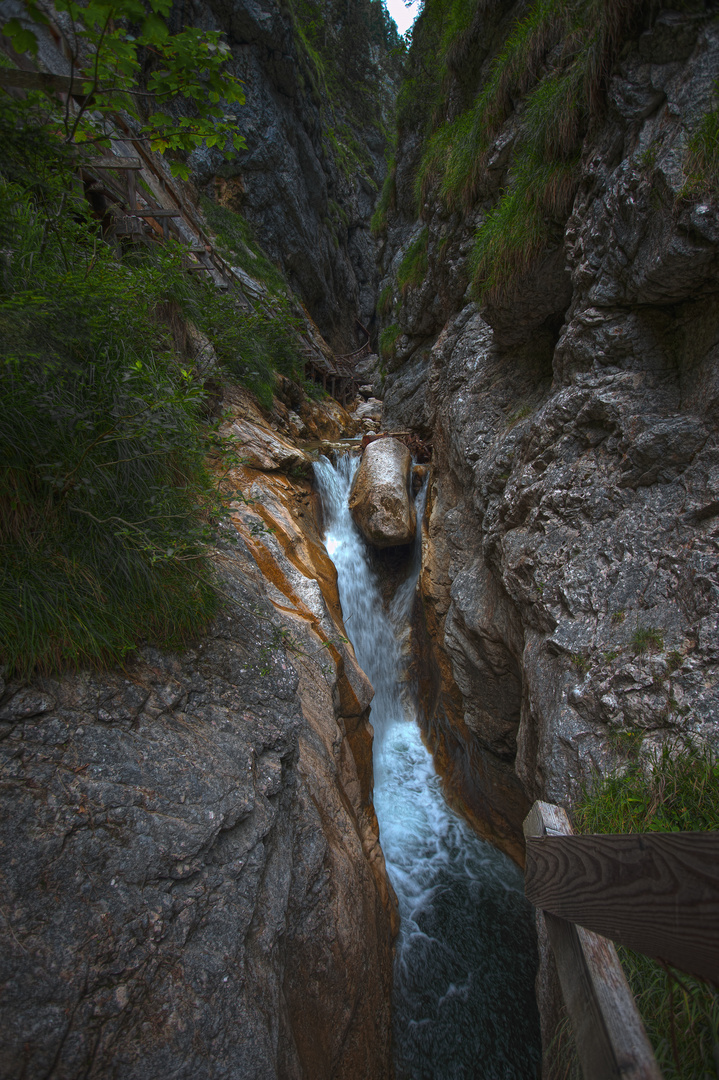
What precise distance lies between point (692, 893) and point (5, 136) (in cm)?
436

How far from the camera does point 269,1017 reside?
2.32 meters

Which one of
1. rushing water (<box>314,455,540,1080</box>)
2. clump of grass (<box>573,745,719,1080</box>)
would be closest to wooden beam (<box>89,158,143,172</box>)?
rushing water (<box>314,455,540,1080</box>)

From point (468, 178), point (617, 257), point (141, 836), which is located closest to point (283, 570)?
point (141, 836)

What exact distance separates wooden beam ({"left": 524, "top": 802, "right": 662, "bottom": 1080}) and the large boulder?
21.9 ft

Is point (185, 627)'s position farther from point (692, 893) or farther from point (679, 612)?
point (679, 612)

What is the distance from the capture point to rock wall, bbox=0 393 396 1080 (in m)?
1.85

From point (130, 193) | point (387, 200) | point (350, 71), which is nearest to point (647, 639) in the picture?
point (130, 193)

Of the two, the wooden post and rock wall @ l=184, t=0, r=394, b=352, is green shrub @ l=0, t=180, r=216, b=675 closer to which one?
the wooden post

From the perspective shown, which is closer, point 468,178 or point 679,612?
point 679,612

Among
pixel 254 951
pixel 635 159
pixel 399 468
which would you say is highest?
pixel 399 468

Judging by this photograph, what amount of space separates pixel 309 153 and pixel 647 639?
84.8ft

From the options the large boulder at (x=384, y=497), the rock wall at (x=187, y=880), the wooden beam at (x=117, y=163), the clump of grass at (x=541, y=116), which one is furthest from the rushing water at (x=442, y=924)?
the wooden beam at (x=117, y=163)

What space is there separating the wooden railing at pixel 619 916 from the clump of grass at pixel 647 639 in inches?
74.7

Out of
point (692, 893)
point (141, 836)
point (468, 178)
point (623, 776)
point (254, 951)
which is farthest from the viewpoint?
point (468, 178)
